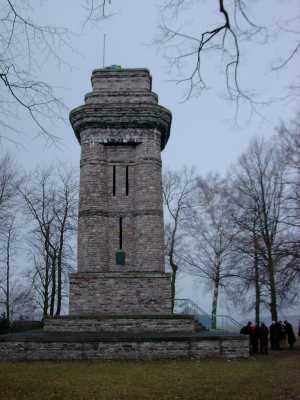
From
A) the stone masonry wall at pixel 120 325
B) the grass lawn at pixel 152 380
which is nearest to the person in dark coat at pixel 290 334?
the grass lawn at pixel 152 380

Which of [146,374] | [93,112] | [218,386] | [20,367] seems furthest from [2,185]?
[218,386]

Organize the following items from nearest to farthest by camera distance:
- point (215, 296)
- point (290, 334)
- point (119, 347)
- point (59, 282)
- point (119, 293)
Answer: point (119, 347) → point (119, 293) → point (290, 334) → point (59, 282) → point (215, 296)

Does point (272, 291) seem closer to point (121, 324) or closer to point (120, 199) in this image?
point (120, 199)

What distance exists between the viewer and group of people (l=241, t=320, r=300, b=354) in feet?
58.7

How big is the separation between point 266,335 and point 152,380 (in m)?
8.25

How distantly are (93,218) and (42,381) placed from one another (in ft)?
28.7

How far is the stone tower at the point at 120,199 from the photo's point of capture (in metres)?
17.8

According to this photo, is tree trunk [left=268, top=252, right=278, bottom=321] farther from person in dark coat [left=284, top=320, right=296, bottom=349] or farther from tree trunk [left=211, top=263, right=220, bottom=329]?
tree trunk [left=211, top=263, right=220, bottom=329]

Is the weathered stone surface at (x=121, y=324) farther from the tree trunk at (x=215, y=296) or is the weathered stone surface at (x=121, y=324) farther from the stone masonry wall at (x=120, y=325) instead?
the tree trunk at (x=215, y=296)

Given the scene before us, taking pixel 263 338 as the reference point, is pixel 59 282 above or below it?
above

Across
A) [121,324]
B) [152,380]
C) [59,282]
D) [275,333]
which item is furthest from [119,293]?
[59,282]

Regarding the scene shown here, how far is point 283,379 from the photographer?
10984mm

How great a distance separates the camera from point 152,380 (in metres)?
10.9

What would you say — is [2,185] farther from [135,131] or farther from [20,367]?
[20,367]
